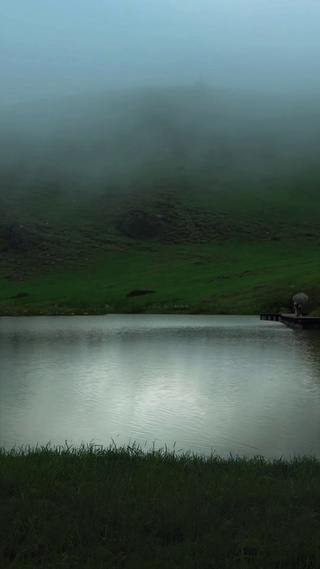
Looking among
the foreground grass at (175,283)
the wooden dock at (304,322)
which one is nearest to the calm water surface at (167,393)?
the wooden dock at (304,322)

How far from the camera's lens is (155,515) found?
32.7ft

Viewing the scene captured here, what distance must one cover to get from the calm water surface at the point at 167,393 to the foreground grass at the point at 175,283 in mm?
34435

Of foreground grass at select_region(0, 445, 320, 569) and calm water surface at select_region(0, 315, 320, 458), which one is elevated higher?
foreground grass at select_region(0, 445, 320, 569)

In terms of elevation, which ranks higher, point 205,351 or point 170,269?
point 170,269

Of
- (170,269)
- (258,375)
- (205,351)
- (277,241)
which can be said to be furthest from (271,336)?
(277,241)

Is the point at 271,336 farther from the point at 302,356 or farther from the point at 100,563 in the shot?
the point at 100,563

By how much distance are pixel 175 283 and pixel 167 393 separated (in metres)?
96.8

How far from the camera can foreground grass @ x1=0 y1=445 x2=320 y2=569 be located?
28.0 feet

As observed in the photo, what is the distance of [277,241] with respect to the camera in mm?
199000

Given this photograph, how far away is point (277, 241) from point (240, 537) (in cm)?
19346

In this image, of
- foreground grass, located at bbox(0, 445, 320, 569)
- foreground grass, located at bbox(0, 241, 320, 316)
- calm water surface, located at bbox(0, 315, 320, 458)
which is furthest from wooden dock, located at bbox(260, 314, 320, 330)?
foreground grass, located at bbox(0, 445, 320, 569)

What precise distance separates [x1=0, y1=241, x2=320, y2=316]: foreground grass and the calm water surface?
3443 centimetres

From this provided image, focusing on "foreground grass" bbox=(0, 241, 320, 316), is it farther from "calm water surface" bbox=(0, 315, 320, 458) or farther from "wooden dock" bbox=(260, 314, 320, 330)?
"calm water surface" bbox=(0, 315, 320, 458)

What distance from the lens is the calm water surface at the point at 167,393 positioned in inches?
754
